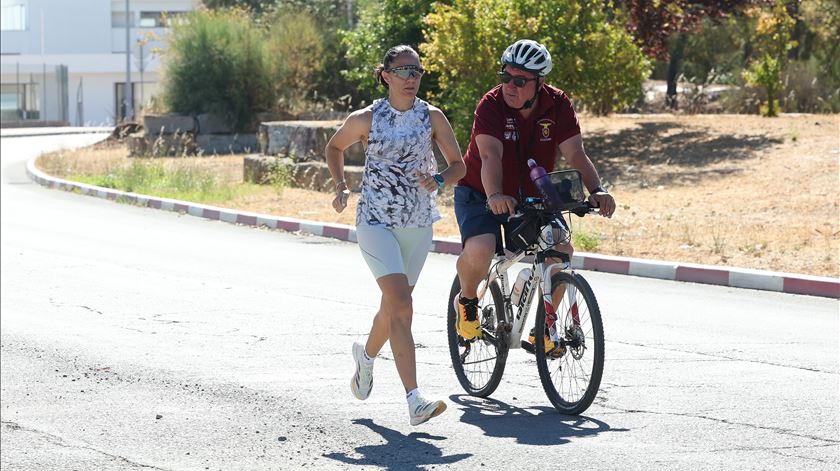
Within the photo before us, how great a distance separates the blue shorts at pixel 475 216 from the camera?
7.33 m

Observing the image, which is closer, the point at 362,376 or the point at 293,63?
the point at 362,376

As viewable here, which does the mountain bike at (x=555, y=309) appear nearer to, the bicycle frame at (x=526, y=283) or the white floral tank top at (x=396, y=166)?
the bicycle frame at (x=526, y=283)

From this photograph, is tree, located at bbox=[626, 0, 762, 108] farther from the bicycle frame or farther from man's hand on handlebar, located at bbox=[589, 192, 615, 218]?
man's hand on handlebar, located at bbox=[589, 192, 615, 218]

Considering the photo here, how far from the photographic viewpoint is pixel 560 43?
22.8 m

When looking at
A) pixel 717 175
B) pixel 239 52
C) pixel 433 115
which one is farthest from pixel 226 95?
pixel 433 115

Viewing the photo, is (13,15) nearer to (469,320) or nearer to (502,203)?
(469,320)

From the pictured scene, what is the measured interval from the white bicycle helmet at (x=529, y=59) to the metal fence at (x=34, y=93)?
70.9 meters

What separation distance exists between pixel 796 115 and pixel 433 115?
2094cm

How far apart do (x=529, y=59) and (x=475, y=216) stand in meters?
0.86

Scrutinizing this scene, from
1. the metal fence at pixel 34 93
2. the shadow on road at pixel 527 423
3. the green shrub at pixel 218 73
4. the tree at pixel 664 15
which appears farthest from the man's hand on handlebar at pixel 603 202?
the metal fence at pixel 34 93

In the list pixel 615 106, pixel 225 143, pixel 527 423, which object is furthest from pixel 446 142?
pixel 225 143

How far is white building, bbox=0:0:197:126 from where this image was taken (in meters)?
76.3

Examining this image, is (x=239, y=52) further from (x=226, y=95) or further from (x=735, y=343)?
(x=735, y=343)

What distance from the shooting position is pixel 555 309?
707 centimetres
